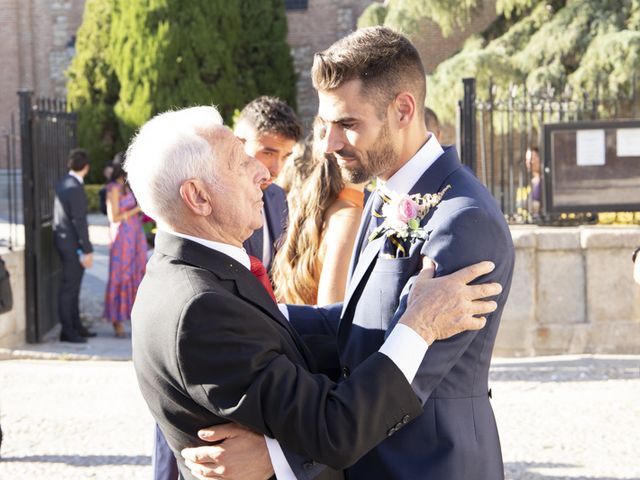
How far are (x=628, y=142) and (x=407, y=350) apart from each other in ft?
28.5

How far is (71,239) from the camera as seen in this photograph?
11398 mm

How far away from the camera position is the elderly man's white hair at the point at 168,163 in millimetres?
2453

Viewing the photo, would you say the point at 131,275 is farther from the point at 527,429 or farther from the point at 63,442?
the point at 527,429

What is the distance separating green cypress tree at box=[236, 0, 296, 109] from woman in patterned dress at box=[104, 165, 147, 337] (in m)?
15.5

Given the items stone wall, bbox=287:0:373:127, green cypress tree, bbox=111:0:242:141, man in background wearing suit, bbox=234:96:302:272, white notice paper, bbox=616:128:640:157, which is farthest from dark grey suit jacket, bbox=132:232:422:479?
stone wall, bbox=287:0:373:127

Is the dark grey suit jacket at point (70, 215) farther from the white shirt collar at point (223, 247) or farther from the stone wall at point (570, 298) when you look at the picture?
the white shirt collar at point (223, 247)

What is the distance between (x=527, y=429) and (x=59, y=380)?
161 inches

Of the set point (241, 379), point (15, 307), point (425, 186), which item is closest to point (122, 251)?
point (15, 307)

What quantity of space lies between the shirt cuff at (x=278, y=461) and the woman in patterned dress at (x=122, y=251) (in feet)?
31.9

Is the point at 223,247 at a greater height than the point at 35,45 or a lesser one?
lesser

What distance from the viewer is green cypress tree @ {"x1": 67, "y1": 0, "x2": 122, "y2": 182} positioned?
90.3 ft

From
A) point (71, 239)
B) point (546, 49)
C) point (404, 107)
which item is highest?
point (546, 49)

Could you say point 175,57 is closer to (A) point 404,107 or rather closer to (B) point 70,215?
(B) point 70,215

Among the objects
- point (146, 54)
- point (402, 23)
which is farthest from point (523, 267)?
point (146, 54)
